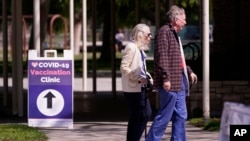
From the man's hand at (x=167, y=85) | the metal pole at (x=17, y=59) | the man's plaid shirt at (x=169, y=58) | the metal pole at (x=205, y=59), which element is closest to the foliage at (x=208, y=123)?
the metal pole at (x=205, y=59)

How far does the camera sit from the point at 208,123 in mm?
13375

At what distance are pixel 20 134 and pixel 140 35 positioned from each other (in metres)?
2.61

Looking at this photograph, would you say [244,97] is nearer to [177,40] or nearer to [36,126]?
[36,126]

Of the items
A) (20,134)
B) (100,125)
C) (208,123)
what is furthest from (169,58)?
(100,125)

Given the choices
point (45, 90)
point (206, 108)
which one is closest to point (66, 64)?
point (45, 90)

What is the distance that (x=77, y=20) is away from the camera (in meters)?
52.0

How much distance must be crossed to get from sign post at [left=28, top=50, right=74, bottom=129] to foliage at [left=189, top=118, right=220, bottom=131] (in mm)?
2095

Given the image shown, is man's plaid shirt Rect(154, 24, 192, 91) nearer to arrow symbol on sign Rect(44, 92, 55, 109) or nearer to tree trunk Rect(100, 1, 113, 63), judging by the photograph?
arrow symbol on sign Rect(44, 92, 55, 109)

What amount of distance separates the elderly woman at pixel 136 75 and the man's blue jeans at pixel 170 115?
0.76 ft

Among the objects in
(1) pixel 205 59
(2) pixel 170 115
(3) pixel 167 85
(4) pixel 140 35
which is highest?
(4) pixel 140 35

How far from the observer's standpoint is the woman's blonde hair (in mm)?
10508

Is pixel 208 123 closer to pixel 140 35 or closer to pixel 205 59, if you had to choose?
pixel 205 59

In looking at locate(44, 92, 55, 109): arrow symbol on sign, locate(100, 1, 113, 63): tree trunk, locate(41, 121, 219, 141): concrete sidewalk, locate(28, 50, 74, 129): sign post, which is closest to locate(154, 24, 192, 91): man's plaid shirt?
locate(41, 121, 219, 141): concrete sidewalk

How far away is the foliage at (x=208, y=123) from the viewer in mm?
13091
